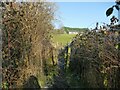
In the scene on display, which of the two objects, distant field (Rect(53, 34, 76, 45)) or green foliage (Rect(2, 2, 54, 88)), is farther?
distant field (Rect(53, 34, 76, 45))

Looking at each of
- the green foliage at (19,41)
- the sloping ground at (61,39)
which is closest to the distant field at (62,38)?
the sloping ground at (61,39)

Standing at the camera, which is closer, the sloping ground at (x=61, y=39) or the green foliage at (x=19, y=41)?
the green foliage at (x=19, y=41)

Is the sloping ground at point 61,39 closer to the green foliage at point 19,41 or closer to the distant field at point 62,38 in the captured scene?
the distant field at point 62,38

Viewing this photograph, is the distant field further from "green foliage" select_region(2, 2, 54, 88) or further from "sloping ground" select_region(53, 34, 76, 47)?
"green foliage" select_region(2, 2, 54, 88)

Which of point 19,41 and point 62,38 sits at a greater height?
point 62,38

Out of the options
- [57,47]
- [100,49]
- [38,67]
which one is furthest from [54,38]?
[100,49]

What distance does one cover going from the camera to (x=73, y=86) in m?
7.38

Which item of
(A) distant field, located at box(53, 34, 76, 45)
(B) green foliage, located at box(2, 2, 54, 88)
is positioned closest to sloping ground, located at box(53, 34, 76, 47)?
(A) distant field, located at box(53, 34, 76, 45)

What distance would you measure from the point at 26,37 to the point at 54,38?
552cm

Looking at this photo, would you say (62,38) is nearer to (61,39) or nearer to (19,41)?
(61,39)

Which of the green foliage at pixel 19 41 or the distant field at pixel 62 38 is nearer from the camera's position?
the green foliage at pixel 19 41

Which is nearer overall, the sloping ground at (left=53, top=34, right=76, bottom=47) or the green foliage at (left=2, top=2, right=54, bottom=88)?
the green foliage at (left=2, top=2, right=54, bottom=88)

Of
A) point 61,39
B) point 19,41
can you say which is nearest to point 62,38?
point 61,39

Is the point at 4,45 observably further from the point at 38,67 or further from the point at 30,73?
the point at 38,67
